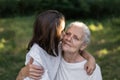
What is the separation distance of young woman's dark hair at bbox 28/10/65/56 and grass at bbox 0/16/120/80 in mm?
2550

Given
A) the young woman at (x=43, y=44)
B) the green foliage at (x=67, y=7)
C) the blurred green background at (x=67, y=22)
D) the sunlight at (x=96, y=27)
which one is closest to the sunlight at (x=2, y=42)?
the blurred green background at (x=67, y=22)

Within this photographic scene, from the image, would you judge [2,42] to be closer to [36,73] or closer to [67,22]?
[67,22]

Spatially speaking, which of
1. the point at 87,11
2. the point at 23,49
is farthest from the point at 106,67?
the point at 87,11

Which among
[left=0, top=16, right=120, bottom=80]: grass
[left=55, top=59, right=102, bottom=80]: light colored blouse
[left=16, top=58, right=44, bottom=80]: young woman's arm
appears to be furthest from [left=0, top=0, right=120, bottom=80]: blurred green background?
[left=16, top=58, right=44, bottom=80]: young woman's arm

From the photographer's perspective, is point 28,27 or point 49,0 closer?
point 28,27

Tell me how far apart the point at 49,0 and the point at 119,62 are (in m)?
4.10

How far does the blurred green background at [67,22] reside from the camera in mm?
7250

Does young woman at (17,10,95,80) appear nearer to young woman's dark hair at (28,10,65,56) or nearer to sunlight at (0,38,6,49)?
young woman's dark hair at (28,10,65,56)

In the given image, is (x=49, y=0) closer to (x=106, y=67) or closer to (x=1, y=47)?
(x=1, y=47)

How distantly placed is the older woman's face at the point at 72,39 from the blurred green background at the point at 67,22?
2.53m

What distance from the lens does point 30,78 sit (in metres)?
3.94

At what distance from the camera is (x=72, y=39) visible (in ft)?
13.1

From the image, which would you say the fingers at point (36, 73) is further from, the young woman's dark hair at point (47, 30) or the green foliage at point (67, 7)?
the green foliage at point (67, 7)

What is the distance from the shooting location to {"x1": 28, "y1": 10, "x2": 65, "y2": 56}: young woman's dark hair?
3.89 metres
